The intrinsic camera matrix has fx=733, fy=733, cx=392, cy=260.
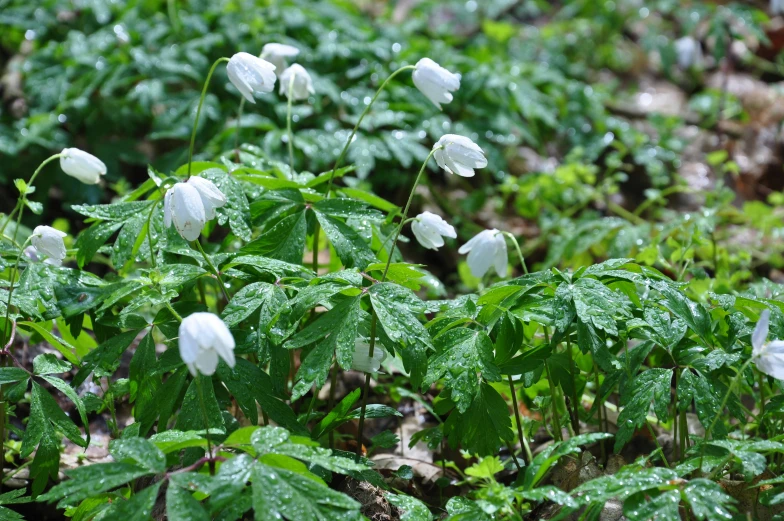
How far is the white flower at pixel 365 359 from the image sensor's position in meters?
1.88

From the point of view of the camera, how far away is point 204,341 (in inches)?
55.8

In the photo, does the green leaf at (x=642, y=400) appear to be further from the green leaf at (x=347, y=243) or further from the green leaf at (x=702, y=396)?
the green leaf at (x=347, y=243)

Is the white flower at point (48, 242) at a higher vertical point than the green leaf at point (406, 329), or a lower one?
lower

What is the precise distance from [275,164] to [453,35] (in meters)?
3.18

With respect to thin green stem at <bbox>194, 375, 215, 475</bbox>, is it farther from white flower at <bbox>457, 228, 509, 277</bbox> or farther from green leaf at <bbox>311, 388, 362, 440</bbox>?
white flower at <bbox>457, 228, 509, 277</bbox>

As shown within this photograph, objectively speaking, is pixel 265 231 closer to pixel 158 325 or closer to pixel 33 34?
pixel 158 325

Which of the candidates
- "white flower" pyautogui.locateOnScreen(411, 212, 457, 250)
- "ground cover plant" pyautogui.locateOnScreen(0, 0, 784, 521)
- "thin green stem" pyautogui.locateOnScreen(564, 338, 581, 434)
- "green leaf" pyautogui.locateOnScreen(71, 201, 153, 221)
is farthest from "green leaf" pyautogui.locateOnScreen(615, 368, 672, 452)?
"green leaf" pyautogui.locateOnScreen(71, 201, 153, 221)

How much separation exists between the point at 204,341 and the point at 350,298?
1.32 feet

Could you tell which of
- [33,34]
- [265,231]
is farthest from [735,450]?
[33,34]

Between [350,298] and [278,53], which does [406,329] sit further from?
[278,53]

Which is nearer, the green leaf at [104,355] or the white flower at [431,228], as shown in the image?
the green leaf at [104,355]

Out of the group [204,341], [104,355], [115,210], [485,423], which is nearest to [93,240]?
[115,210]

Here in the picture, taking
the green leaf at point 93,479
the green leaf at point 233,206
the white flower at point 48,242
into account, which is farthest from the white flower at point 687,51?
the green leaf at point 93,479

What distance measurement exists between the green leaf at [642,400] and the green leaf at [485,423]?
0.26 metres
